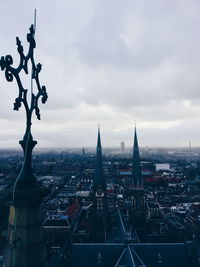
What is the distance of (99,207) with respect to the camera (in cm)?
3167

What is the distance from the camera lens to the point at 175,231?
38000mm

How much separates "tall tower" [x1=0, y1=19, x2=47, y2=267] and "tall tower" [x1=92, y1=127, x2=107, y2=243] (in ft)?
91.1

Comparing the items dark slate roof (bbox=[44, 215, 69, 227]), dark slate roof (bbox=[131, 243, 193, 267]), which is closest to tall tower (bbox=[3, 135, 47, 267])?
dark slate roof (bbox=[131, 243, 193, 267])

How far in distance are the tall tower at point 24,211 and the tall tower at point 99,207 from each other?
2777 centimetres

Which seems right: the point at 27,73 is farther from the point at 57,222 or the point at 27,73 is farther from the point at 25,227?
the point at 57,222

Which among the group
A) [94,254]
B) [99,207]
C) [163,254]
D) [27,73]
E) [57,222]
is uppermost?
[27,73]

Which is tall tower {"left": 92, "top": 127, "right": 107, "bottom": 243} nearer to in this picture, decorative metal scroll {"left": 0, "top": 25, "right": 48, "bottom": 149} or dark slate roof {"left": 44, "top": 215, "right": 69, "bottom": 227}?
dark slate roof {"left": 44, "top": 215, "right": 69, "bottom": 227}

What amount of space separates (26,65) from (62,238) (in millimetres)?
39262

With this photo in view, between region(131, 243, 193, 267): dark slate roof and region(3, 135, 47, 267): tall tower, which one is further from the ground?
region(3, 135, 47, 267): tall tower

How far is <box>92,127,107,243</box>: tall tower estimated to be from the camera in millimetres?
29969

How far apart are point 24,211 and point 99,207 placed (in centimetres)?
2898

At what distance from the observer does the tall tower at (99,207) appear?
98.3 feet

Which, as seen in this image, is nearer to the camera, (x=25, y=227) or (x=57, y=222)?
(x=25, y=227)

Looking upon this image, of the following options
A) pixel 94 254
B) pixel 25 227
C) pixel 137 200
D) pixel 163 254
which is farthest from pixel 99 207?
pixel 25 227
